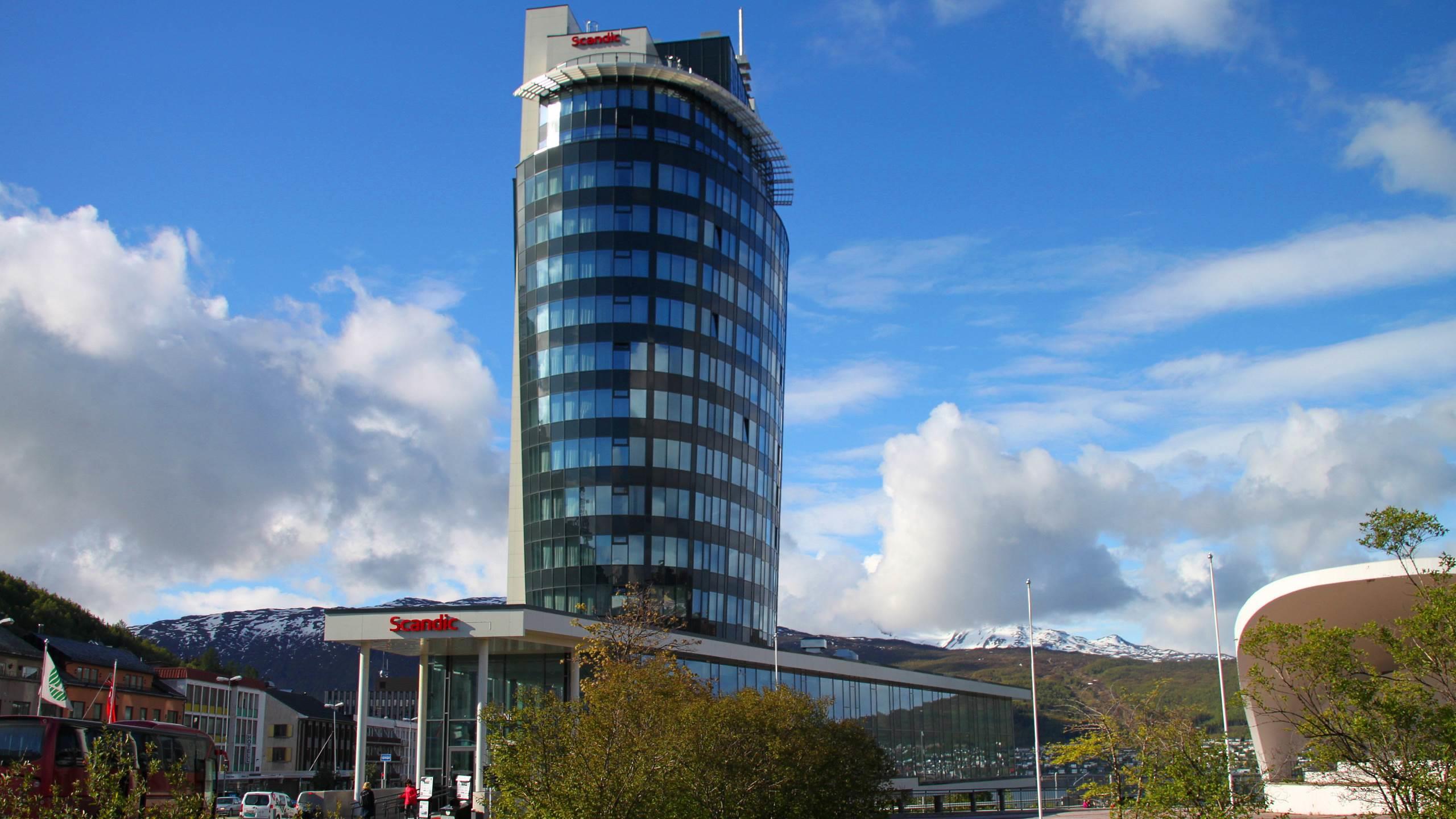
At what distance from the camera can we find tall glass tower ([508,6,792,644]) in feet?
260

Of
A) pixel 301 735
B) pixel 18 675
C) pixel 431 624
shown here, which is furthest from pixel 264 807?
pixel 301 735

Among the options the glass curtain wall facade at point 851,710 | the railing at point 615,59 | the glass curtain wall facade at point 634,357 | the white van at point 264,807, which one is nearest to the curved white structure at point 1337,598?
the glass curtain wall facade at point 851,710

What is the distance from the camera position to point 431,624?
5547cm

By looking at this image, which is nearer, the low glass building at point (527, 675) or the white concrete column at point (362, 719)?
the white concrete column at point (362, 719)

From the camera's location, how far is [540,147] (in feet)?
281

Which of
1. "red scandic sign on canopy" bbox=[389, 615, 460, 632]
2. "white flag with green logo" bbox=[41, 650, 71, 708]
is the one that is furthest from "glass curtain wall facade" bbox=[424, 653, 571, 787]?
"white flag with green logo" bbox=[41, 650, 71, 708]

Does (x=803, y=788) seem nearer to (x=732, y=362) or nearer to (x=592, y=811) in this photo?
A: (x=592, y=811)

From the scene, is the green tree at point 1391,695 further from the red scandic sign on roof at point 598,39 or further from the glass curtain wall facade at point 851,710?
the red scandic sign on roof at point 598,39

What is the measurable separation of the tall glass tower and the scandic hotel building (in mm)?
130

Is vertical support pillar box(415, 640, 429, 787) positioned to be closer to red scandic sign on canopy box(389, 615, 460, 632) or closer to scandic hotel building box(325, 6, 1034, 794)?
red scandic sign on canopy box(389, 615, 460, 632)

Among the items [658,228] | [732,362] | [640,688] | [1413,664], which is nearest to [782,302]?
[732,362]

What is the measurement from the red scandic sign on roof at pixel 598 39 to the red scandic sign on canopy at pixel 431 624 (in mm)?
49423

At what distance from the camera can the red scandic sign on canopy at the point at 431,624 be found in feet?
182

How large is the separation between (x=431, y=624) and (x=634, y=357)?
95.2 feet
